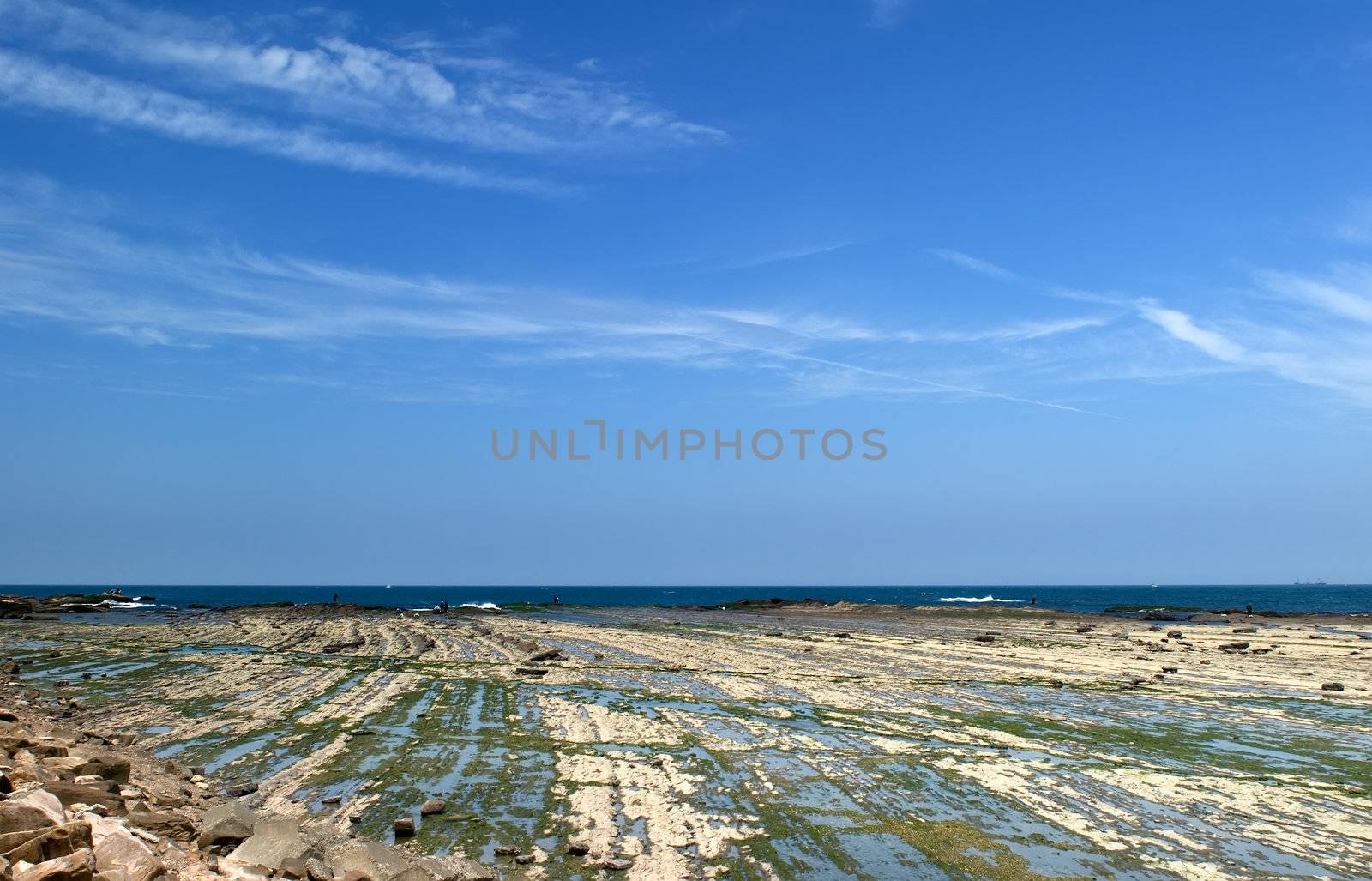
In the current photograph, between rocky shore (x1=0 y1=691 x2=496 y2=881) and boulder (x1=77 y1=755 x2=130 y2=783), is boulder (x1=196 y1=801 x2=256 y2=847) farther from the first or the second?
boulder (x1=77 y1=755 x2=130 y2=783)

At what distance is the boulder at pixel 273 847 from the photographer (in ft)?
26.2

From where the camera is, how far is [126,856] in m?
7.04

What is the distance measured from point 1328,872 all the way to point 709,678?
18.0 m

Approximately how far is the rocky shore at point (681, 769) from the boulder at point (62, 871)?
2 centimetres

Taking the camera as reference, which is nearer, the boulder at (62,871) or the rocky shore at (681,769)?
the boulder at (62,871)

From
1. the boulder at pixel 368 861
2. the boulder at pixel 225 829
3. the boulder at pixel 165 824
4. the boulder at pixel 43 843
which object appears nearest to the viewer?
the boulder at pixel 43 843

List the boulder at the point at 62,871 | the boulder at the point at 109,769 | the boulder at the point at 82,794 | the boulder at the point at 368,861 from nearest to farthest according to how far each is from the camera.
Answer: the boulder at the point at 62,871
the boulder at the point at 368,861
the boulder at the point at 82,794
the boulder at the point at 109,769

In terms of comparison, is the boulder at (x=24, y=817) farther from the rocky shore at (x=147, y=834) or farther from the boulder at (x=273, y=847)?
the boulder at (x=273, y=847)

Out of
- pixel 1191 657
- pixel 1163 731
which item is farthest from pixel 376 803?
pixel 1191 657

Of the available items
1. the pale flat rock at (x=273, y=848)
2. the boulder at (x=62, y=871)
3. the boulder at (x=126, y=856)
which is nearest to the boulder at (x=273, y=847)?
the pale flat rock at (x=273, y=848)

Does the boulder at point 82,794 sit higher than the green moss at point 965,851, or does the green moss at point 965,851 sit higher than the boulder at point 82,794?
the boulder at point 82,794

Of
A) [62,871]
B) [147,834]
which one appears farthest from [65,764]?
[62,871]

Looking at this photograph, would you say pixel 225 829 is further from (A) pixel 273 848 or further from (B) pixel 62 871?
(B) pixel 62 871

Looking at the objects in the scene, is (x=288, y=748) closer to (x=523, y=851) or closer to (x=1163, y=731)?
(x=523, y=851)
